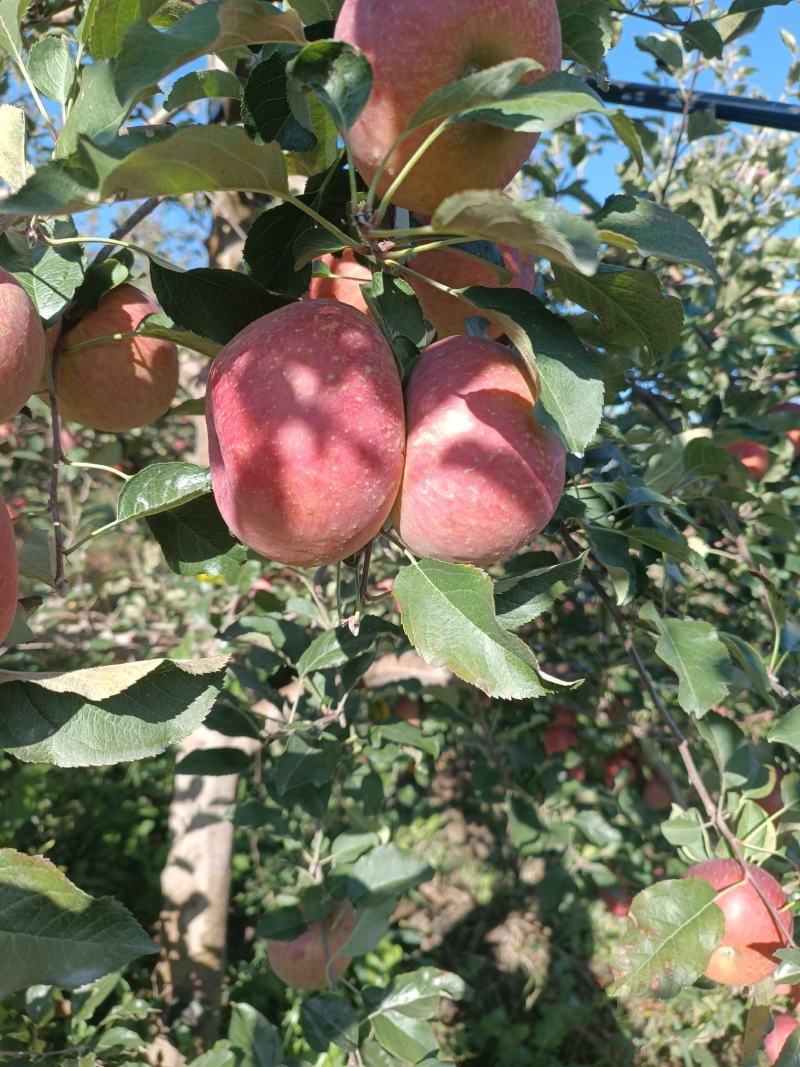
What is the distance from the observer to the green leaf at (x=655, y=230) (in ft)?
1.80

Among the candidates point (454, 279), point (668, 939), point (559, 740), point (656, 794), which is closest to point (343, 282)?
point (454, 279)

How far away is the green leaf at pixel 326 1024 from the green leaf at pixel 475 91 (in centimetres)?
122

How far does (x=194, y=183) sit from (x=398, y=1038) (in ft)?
4.20

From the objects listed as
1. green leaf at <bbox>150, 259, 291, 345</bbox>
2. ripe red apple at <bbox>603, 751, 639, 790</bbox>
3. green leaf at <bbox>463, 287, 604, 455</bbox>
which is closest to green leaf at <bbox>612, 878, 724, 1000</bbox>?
green leaf at <bbox>463, 287, 604, 455</bbox>

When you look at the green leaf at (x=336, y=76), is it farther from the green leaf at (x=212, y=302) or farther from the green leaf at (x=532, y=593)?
the green leaf at (x=532, y=593)

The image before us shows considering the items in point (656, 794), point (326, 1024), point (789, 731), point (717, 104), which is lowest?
point (656, 794)

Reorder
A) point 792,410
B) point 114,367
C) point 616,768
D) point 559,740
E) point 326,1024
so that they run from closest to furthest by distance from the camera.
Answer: point 114,367, point 326,1024, point 792,410, point 559,740, point 616,768

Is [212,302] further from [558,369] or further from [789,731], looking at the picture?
[789,731]

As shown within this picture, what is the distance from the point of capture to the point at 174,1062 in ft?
6.42

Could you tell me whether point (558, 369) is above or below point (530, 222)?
below

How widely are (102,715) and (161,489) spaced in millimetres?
204

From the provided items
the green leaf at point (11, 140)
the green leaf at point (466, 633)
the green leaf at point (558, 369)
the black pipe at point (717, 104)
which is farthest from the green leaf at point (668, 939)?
the black pipe at point (717, 104)

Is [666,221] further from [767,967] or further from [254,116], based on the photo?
[767,967]

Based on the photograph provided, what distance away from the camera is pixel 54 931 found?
2.02ft
